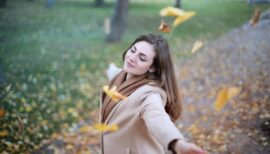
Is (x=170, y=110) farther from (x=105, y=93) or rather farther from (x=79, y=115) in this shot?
(x=79, y=115)

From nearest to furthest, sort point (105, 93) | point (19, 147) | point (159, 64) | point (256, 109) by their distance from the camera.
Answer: point (159, 64), point (105, 93), point (19, 147), point (256, 109)

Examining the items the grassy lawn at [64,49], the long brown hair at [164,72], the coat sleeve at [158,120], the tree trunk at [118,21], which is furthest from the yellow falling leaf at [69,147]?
the coat sleeve at [158,120]

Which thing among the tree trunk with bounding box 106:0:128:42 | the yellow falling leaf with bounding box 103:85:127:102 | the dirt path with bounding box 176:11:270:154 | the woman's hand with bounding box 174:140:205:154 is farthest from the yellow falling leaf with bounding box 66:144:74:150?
the woman's hand with bounding box 174:140:205:154

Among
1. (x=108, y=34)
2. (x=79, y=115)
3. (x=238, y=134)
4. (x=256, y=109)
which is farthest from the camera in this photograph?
(x=108, y=34)

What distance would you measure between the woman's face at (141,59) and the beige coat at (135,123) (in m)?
0.13

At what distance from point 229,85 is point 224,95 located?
179mm

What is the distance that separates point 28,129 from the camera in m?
3.54

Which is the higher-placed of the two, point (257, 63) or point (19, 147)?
point (257, 63)

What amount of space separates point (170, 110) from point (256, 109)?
197 cm

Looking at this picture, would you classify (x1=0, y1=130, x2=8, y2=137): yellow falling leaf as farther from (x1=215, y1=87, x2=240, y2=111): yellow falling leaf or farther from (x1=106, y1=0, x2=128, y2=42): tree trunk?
(x1=215, y1=87, x2=240, y2=111): yellow falling leaf

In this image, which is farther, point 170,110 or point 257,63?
point 257,63

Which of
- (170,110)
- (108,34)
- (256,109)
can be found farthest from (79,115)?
(170,110)

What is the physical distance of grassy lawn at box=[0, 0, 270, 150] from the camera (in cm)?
365

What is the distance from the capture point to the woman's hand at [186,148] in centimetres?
141
